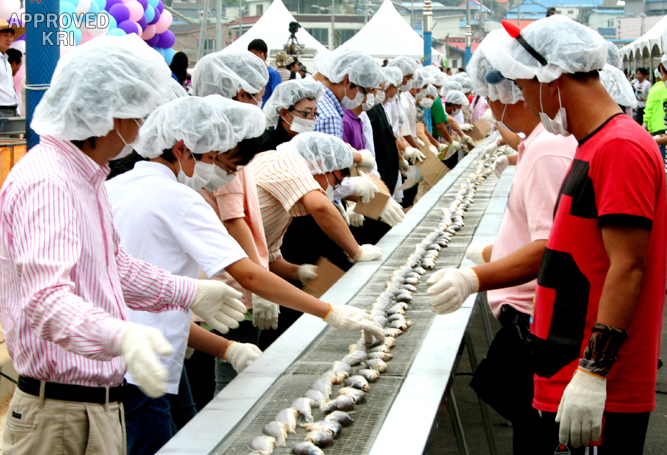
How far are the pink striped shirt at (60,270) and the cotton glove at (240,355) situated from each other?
32.9 inches

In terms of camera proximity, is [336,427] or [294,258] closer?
[336,427]

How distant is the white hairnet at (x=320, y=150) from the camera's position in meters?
3.70

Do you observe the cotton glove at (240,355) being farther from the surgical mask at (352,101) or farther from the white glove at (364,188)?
the surgical mask at (352,101)

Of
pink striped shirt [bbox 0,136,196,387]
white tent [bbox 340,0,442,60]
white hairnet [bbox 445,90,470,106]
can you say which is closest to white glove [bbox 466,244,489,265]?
pink striped shirt [bbox 0,136,196,387]

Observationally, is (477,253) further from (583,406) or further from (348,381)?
(583,406)

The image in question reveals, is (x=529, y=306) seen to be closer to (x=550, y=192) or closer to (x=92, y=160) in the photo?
(x=550, y=192)

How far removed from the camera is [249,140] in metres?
2.71

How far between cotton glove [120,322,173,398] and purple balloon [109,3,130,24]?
9.96 m

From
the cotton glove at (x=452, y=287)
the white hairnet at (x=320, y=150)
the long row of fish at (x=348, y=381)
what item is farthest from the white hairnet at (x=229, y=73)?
the cotton glove at (x=452, y=287)

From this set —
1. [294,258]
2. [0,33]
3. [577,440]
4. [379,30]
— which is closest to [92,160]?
[577,440]

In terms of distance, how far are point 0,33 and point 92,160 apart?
22.1 ft

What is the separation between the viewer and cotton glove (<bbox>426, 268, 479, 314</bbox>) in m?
2.19

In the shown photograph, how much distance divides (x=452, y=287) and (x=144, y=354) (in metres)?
1.10

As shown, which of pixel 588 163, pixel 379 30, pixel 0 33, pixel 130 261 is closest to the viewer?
pixel 588 163
